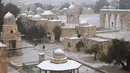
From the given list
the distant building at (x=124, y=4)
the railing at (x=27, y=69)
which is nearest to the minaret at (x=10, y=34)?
the railing at (x=27, y=69)

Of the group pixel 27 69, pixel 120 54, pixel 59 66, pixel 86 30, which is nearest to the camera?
pixel 59 66

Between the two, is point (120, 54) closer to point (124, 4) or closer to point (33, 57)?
point (33, 57)

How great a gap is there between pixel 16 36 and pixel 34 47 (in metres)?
4.48

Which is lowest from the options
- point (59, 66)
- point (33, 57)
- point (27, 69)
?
point (27, 69)

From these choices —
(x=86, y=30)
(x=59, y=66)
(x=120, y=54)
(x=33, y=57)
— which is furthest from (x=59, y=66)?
(x=86, y=30)

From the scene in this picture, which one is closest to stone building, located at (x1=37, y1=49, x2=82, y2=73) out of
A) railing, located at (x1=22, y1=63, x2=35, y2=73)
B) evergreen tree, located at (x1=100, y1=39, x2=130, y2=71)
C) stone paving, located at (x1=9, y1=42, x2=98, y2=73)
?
railing, located at (x1=22, y1=63, x2=35, y2=73)

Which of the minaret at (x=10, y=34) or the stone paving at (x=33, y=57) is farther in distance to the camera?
the minaret at (x=10, y=34)

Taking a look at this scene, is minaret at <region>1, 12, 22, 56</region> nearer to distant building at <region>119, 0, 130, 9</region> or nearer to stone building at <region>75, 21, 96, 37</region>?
stone building at <region>75, 21, 96, 37</region>

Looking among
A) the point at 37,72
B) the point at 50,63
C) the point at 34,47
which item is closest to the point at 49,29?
the point at 34,47

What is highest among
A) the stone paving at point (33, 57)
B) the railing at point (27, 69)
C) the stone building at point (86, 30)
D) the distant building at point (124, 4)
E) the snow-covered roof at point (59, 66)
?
the distant building at point (124, 4)

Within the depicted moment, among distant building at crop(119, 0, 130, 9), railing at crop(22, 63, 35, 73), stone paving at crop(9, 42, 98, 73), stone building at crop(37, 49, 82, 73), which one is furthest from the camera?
distant building at crop(119, 0, 130, 9)

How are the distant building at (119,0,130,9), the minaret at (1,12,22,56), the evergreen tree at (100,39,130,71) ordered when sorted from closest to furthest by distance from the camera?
1. the evergreen tree at (100,39,130,71)
2. the minaret at (1,12,22,56)
3. the distant building at (119,0,130,9)

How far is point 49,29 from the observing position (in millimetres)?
33281

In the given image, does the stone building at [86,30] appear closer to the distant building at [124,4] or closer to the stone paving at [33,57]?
the stone paving at [33,57]
